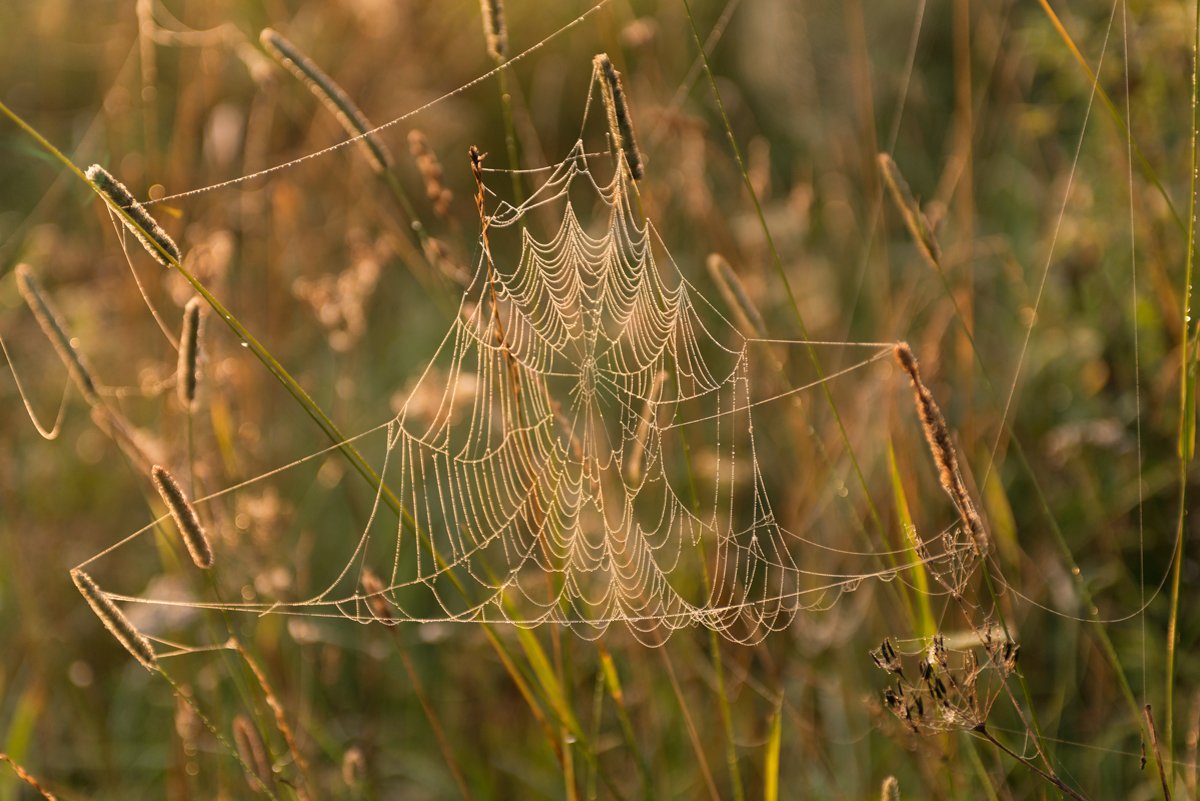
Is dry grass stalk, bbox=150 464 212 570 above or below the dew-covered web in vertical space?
above

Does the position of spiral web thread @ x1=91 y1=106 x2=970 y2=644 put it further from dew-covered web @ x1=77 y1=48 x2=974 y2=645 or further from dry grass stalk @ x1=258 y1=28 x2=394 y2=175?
dry grass stalk @ x1=258 y1=28 x2=394 y2=175

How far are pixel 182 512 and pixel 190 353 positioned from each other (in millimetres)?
266

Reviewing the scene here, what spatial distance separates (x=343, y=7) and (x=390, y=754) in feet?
9.28

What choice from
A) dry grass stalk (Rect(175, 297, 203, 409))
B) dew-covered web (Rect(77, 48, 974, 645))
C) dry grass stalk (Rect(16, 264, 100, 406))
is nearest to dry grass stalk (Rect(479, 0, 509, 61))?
dry grass stalk (Rect(175, 297, 203, 409))

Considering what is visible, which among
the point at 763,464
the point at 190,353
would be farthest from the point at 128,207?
the point at 763,464

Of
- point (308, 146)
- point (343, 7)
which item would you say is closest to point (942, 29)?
point (343, 7)

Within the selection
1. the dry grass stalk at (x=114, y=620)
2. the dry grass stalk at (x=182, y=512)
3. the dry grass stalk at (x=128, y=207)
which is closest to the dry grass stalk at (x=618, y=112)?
the dry grass stalk at (x=128, y=207)

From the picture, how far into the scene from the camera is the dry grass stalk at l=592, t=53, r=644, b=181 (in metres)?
1.24

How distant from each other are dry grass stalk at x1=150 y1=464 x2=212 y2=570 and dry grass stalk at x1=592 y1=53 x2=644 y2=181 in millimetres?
624

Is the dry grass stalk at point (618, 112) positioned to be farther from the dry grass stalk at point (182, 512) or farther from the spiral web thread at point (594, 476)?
the spiral web thread at point (594, 476)

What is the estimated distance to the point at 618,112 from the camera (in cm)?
126

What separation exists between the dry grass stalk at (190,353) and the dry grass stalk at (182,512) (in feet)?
0.70

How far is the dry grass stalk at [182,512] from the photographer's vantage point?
1.14 metres

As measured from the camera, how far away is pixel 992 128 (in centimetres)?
374
